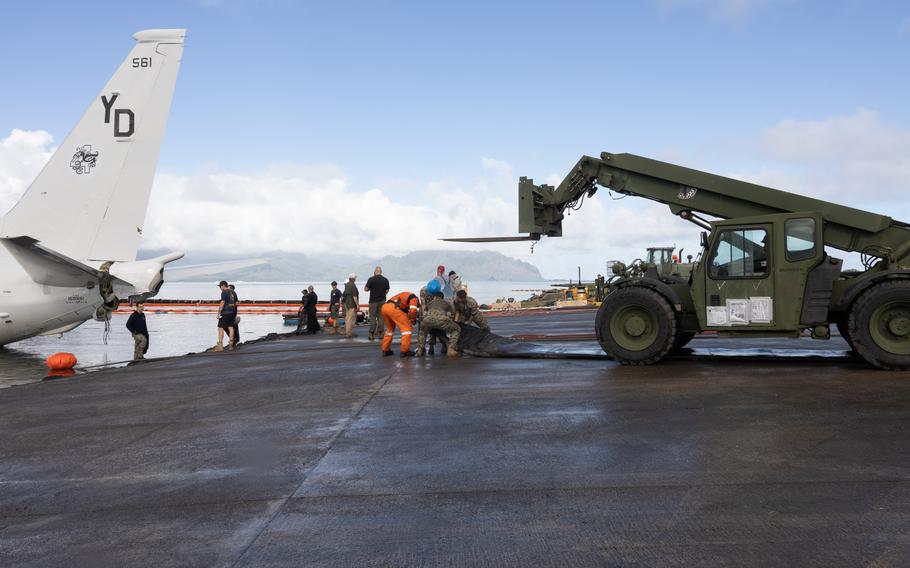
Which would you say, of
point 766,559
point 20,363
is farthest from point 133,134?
point 766,559

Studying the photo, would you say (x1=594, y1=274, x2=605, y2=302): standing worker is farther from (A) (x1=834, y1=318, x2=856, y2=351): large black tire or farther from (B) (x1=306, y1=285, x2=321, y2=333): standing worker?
(B) (x1=306, y1=285, x2=321, y2=333): standing worker

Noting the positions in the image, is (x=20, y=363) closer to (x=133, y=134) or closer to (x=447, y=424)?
(x=133, y=134)

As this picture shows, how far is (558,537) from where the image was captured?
386 centimetres

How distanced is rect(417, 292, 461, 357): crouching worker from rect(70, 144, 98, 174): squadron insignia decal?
8.79m

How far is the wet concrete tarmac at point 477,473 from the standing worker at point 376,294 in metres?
7.87

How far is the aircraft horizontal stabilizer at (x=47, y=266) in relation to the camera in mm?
14281

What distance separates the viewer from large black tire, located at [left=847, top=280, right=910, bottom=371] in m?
9.12

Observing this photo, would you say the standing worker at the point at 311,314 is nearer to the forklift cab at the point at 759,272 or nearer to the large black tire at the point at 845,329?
the forklift cab at the point at 759,272

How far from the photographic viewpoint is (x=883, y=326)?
30.4 ft

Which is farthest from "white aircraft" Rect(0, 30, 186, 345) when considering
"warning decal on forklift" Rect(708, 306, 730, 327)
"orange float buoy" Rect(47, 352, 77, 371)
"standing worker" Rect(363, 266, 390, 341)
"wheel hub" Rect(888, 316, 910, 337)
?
"wheel hub" Rect(888, 316, 910, 337)

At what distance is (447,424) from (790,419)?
3.53m

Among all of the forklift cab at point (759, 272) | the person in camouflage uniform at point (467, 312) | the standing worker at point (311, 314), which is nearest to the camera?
the forklift cab at point (759, 272)

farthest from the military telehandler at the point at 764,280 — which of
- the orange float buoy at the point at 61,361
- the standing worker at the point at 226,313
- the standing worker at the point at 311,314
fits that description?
the standing worker at the point at 311,314

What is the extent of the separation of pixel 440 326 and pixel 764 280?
5894 mm
